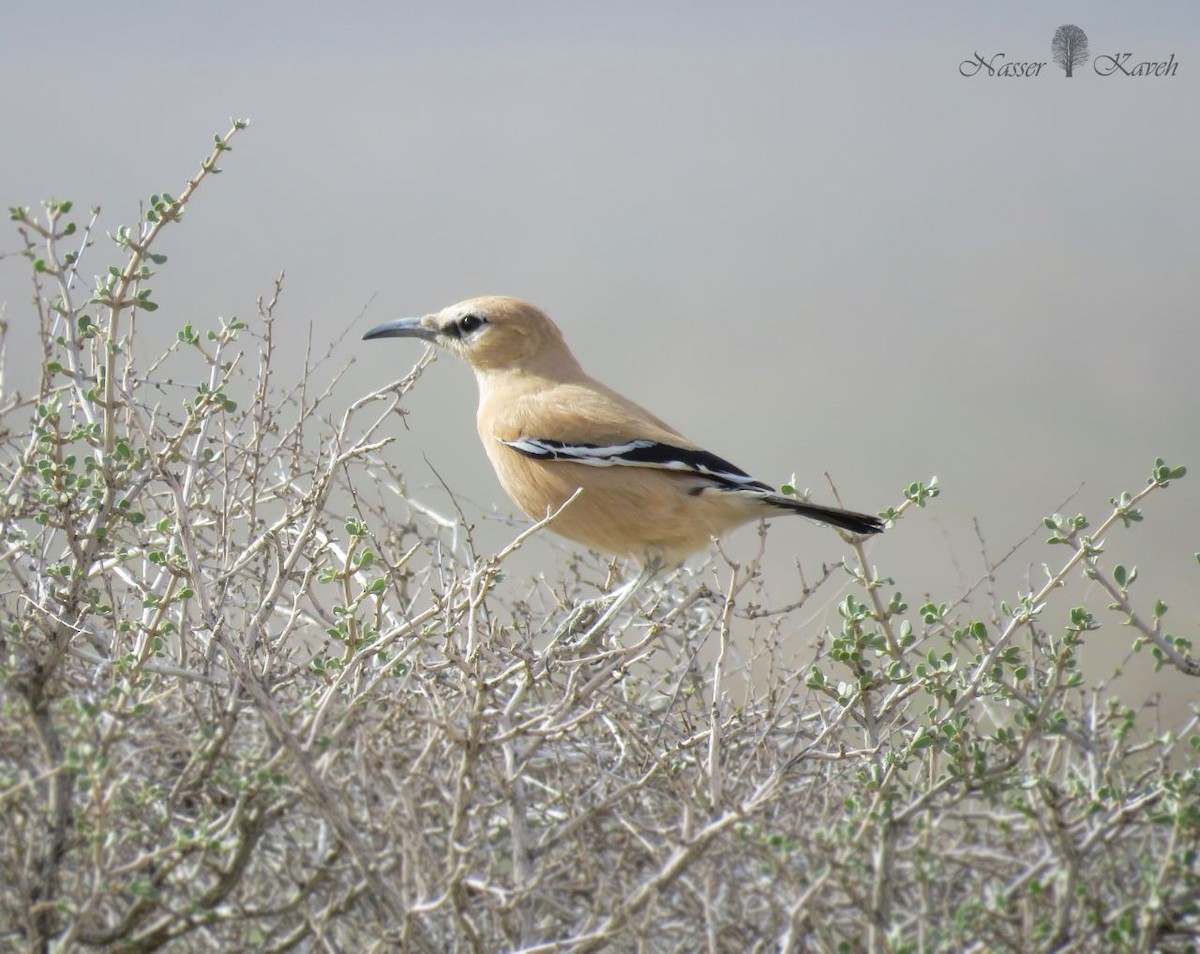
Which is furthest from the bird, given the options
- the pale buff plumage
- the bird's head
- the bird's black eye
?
the bird's black eye

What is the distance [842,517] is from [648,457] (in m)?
1.01

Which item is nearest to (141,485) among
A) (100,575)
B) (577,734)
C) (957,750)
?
(100,575)

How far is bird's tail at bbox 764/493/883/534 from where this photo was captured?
4840mm

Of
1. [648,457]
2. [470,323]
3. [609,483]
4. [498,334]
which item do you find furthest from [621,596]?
[470,323]

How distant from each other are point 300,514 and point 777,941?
81.8 inches

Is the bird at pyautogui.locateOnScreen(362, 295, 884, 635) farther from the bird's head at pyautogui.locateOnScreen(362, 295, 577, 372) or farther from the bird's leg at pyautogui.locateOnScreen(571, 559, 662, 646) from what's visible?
the bird's head at pyautogui.locateOnScreen(362, 295, 577, 372)

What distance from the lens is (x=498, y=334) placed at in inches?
251

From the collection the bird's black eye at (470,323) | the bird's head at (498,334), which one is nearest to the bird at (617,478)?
the bird's head at (498,334)

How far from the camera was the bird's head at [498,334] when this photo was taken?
20.9ft

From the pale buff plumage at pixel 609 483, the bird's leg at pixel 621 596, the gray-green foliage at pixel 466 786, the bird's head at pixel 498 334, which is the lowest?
the gray-green foliage at pixel 466 786

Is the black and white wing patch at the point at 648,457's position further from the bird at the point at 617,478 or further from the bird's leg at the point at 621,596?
the bird's leg at the point at 621,596

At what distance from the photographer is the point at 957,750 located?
347 centimetres

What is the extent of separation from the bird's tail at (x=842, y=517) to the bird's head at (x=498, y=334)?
1707mm

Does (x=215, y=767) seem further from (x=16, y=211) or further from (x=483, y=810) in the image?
(x=16, y=211)
